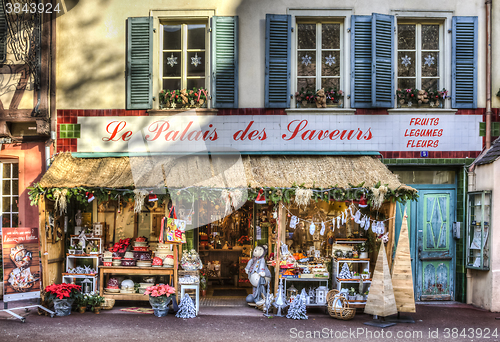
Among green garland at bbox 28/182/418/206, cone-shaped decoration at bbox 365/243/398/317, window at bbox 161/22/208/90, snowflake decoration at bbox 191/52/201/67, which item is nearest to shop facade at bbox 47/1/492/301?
window at bbox 161/22/208/90

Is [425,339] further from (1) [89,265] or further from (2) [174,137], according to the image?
(1) [89,265]

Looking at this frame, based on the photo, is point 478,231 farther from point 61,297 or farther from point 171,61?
point 61,297

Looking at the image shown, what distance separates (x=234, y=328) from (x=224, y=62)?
5.23m

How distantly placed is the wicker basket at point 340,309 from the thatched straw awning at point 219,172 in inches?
79.8

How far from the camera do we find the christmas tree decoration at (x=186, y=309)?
299 inches

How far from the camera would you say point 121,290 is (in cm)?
823

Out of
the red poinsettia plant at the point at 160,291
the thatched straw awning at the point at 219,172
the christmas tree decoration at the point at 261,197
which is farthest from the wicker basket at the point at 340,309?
the red poinsettia plant at the point at 160,291

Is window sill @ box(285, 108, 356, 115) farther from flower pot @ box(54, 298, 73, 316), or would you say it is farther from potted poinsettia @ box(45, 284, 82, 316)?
flower pot @ box(54, 298, 73, 316)

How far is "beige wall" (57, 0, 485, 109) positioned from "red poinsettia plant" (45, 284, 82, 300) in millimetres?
3708

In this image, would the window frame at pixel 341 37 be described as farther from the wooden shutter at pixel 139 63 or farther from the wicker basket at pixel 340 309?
the wicker basket at pixel 340 309

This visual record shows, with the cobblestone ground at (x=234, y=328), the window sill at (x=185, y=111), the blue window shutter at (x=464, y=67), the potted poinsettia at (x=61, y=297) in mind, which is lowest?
the cobblestone ground at (x=234, y=328)

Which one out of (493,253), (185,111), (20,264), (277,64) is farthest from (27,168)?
(493,253)

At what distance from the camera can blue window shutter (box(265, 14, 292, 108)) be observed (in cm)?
891

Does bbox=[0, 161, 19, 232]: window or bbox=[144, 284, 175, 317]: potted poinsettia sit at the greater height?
bbox=[0, 161, 19, 232]: window
